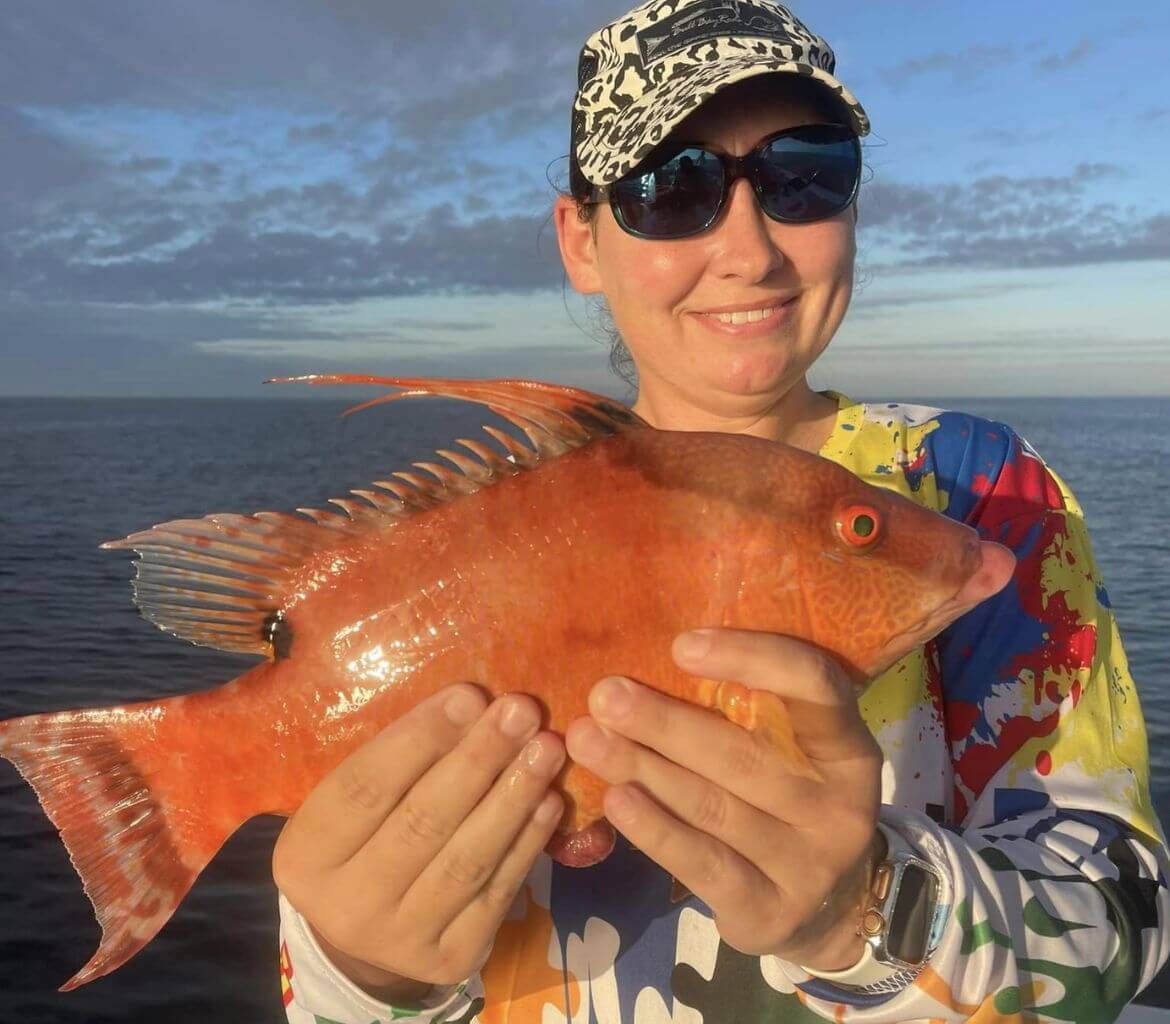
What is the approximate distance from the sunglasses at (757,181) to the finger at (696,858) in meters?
1.50

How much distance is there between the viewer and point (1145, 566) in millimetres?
20828

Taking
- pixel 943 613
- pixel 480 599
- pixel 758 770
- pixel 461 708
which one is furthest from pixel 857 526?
pixel 461 708

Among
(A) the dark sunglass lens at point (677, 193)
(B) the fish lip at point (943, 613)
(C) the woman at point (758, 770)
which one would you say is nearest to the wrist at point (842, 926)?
(C) the woman at point (758, 770)

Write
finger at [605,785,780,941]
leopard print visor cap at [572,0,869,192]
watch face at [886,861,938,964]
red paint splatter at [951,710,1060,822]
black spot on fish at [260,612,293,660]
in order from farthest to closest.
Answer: leopard print visor cap at [572,0,869,192]
red paint splatter at [951,710,1060,822]
black spot on fish at [260,612,293,660]
watch face at [886,861,938,964]
finger at [605,785,780,941]

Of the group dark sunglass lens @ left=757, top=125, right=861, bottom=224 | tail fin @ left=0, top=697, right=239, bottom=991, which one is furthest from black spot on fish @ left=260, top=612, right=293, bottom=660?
dark sunglass lens @ left=757, top=125, right=861, bottom=224

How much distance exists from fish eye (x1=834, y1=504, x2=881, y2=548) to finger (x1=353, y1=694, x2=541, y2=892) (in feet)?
2.50

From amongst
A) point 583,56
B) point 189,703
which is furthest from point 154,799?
point 583,56

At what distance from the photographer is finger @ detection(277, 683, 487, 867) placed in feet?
5.55

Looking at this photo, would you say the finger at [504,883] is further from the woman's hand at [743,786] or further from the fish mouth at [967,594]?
the fish mouth at [967,594]

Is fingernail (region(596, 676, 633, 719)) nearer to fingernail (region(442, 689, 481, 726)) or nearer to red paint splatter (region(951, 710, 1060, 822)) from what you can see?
fingernail (region(442, 689, 481, 726))

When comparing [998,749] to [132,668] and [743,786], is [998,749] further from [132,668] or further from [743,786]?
[132,668]

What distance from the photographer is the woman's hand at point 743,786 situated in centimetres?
164

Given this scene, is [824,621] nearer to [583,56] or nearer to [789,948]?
[789,948]

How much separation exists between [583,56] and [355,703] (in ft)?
6.55
